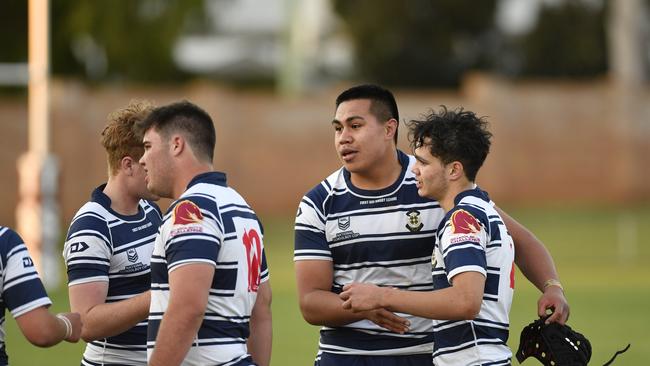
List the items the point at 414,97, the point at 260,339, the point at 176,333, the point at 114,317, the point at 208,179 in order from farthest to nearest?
the point at 414,97 → the point at 260,339 → the point at 114,317 → the point at 208,179 → the point at 176,333

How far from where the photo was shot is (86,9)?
3456 cm

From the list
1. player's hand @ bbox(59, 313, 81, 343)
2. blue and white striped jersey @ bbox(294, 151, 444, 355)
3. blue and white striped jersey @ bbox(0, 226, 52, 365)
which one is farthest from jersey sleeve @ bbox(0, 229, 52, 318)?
blue and white striped jersey @ bbox(294, 151, 444, 355)

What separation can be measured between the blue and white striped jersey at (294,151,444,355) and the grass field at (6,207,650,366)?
7070 millimetres

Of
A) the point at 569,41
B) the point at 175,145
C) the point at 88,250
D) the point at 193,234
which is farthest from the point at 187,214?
the point at 569,41

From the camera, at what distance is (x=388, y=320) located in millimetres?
6070

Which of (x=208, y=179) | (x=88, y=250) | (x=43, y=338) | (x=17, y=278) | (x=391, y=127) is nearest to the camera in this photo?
(x=17, y=278)

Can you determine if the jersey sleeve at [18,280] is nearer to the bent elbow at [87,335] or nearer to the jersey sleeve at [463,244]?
the bent elbow at [87,335]

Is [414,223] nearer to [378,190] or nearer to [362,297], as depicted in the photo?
[378,190]

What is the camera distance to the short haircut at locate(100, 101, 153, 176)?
6.36m

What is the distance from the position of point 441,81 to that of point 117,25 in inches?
762

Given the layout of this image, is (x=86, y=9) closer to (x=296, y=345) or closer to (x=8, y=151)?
(x=8, y=151)

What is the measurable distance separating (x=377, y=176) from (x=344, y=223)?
307 mm

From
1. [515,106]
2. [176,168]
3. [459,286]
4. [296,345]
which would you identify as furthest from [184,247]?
[515,106]

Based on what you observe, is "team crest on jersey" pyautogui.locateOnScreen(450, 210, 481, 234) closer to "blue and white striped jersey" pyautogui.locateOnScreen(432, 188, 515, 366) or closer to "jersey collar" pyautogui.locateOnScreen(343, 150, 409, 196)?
"blue and white striped jersey" pyautogui.locateOnScreen(432, 188, 515, 366)
